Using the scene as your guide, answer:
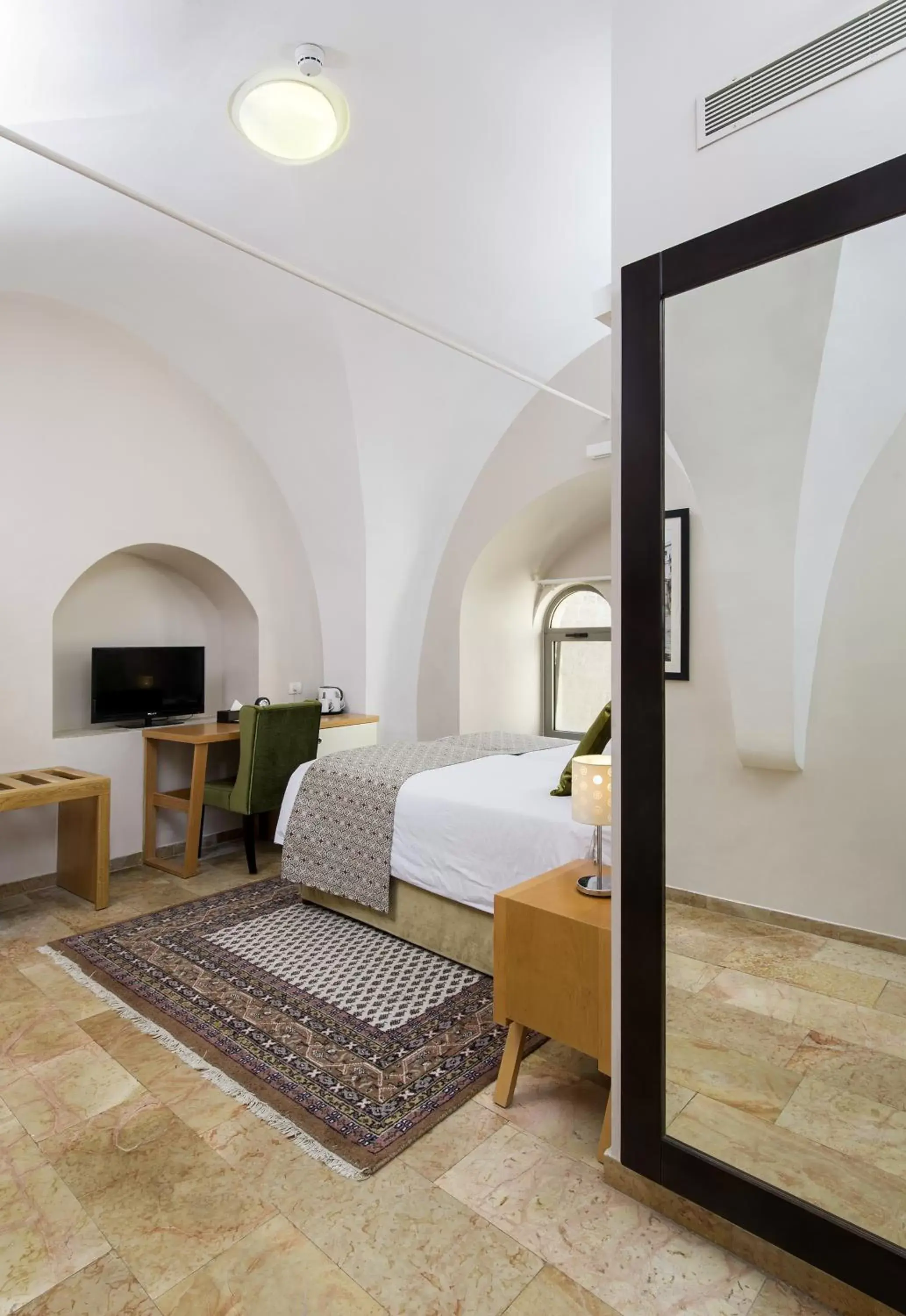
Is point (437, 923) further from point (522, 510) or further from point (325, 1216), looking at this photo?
point (522, 510)

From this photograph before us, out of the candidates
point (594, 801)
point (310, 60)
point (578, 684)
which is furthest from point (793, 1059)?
point (578, 684)

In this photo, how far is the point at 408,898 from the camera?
128 inches

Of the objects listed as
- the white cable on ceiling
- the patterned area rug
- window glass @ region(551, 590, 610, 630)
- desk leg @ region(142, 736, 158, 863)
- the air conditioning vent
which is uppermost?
the white cable on ceiling

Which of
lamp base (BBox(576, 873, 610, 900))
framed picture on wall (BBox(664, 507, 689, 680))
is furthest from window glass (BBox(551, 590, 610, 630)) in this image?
framed picture on wall (BBox(664, 507, 689, 680))

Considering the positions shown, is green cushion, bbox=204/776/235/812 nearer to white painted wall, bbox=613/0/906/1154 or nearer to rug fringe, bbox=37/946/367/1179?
rug fringe, bbox=37/946/367/1179

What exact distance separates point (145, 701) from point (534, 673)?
9.94 ft

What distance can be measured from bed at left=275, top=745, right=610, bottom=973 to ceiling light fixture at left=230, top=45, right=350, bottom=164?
2792 mm

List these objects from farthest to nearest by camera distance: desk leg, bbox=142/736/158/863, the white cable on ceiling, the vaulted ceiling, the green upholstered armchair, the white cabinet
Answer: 1. the white cabinet
2. desk leg, bbox=142/736/158/863
3. the green upholstered armchair
4. the vaulted ceiling
5. the white cable on ceiling

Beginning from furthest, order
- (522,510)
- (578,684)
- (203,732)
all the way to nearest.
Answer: (578,684) → (522,510) → (203,732)

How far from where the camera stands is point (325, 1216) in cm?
172

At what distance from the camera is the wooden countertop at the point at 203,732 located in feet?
14.2

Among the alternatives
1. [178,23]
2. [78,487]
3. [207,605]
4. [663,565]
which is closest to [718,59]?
[663,565]

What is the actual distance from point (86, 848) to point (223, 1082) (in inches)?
82.0

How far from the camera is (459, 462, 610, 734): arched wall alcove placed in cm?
527
